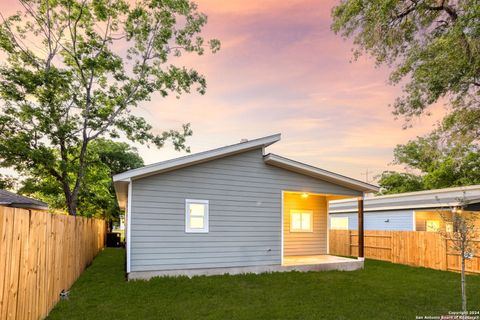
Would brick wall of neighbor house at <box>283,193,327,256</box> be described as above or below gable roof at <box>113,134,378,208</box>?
below

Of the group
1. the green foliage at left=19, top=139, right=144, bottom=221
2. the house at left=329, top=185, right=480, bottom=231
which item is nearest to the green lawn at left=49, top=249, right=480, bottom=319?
the house at left=329, top=185, right=480, bottom=231

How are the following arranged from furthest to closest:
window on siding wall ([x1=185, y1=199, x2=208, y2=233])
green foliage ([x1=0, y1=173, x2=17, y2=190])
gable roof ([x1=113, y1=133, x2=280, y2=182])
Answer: green foliage ([x1=0, y1=173, x2=17, y2=190]) → window on siding wall ([x1=185, y1=199, x2=208, y2=233]) → gable roof ([x1=113, y1=133, x2=280, y2=182])

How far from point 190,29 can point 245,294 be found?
15.3m

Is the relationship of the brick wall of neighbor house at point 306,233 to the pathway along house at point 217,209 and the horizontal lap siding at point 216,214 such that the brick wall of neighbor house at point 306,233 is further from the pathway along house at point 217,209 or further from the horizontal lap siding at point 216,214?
the horizontal lap siding at point 216,214

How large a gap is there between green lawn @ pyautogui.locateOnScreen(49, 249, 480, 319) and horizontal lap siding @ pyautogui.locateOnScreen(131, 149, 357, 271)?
2.41 feet

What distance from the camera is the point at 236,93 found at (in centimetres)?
1594

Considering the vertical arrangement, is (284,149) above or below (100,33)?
below

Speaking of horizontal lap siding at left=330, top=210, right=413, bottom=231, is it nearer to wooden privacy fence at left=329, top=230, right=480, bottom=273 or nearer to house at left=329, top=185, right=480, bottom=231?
house at left=329, top=185, right=480, bottom=231

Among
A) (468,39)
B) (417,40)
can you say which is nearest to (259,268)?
(468,39)

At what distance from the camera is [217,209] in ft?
33.0

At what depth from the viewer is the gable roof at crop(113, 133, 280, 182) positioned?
8867mm

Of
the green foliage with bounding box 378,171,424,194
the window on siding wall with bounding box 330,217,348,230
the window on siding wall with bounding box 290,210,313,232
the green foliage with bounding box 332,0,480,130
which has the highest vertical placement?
the green foliage with bounding box 332,0,480,130

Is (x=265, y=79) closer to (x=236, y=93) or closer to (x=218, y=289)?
(x=236, y=93)

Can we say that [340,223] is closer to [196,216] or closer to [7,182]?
[196,216]
